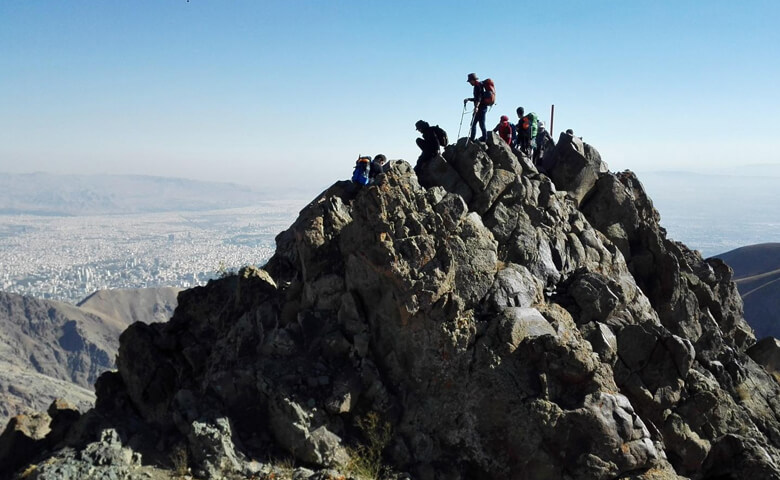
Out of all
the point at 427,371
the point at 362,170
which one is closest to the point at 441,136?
the point at 362,170

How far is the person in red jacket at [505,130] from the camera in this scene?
91.2ft

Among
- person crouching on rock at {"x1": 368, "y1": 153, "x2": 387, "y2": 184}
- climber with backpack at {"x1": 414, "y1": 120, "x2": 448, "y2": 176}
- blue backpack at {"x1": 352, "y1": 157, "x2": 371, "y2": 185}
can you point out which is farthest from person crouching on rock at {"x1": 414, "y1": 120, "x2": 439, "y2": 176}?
blue backpack at {"x1": 352, "y1": 157, "x2": 371, "y2": 185}

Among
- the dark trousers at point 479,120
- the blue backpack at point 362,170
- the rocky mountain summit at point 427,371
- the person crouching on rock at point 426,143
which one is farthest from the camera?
the dark trousers at point 479,120

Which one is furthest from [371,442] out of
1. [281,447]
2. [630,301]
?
[630,301]

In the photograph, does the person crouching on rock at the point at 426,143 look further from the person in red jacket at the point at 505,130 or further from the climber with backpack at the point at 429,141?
the person in red jacket at the point at 505,130

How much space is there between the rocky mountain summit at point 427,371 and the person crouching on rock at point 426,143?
2549mm

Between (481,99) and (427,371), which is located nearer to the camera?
(427,371)

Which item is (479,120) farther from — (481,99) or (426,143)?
(426,143)

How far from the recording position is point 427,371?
1727cm

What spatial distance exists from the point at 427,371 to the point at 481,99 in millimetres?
14617

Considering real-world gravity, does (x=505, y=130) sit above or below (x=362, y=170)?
above

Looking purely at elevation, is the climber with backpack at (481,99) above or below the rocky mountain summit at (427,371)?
above

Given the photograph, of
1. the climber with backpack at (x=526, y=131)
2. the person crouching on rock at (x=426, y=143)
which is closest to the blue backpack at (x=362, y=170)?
the person crouching on rock at (x=426, y=143)

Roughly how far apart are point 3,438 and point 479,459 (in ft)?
54.3
